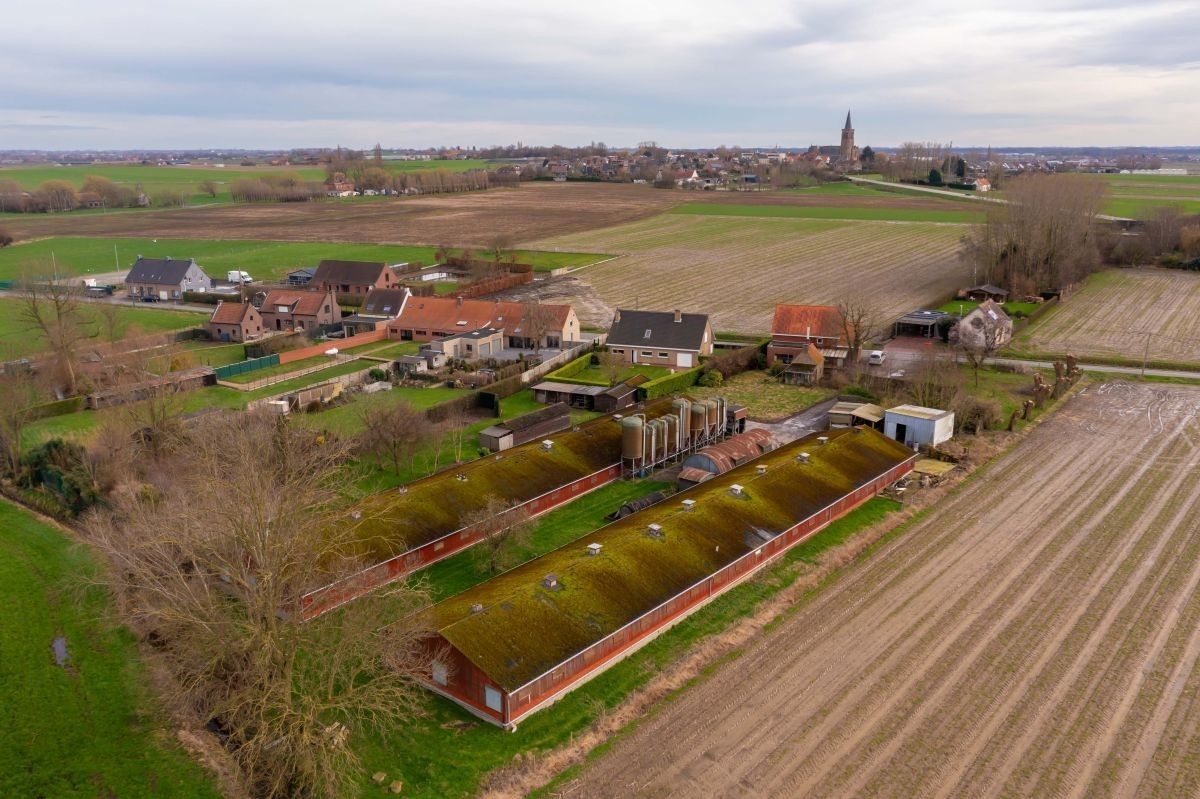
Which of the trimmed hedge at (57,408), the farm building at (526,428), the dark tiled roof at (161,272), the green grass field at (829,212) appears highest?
the green grass field at (829,212)

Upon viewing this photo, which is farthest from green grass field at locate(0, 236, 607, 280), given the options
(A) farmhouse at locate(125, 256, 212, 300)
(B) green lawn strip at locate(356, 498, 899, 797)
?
(B) green lawn strip at locate(356, 498, 899, 797)

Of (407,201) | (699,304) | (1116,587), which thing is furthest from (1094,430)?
(407,201)

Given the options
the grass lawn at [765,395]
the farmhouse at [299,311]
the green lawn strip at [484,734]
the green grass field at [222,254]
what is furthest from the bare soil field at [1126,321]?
the farmhouse at [299,311]

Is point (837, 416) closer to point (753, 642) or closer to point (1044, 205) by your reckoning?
point (753, 642)

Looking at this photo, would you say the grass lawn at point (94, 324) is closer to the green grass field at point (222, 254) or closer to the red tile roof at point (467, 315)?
the green grass field at point (222, 254)

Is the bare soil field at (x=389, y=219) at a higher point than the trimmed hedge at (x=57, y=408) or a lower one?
higher

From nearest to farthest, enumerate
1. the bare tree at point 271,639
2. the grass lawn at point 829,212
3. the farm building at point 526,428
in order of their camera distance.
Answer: the bare tree at point 271,639 → the farm building at point 526,428 → the grass lawn at point 829,212
